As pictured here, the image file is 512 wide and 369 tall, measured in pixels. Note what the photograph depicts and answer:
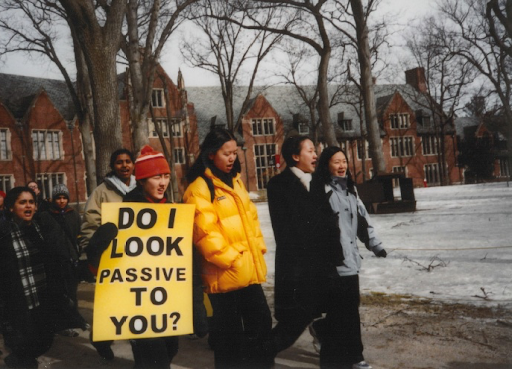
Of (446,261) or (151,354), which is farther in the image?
(446,261)

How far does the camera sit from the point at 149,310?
3320 millimetres

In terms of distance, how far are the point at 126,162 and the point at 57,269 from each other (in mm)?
1157

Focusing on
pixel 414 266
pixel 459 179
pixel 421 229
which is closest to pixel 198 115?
pixel 459 179

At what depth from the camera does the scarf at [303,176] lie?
3.91 metres

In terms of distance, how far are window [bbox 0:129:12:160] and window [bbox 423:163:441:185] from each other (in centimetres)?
4076

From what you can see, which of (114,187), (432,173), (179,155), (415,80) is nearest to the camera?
(114,187)

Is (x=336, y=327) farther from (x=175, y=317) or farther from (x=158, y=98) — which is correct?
(x=158, y=98)

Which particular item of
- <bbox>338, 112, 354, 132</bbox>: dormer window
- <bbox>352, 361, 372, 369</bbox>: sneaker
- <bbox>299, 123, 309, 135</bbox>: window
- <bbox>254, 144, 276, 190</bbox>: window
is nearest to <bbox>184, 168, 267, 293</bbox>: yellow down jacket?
<bbox>352, 361, 372, 369</bbox>: sneaker

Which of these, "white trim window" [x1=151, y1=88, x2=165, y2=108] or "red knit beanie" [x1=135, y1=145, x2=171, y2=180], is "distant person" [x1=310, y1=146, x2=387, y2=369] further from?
"white trim window" [x1=151, y1=88, x2=165, y2=108]

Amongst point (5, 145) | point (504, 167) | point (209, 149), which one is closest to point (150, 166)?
point (209, 149)

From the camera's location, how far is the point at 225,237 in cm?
351

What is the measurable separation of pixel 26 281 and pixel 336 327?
2533 mm

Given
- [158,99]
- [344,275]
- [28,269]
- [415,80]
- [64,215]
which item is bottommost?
[344,275]

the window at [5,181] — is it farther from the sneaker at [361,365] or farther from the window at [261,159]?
the sneaker at [361,365]
